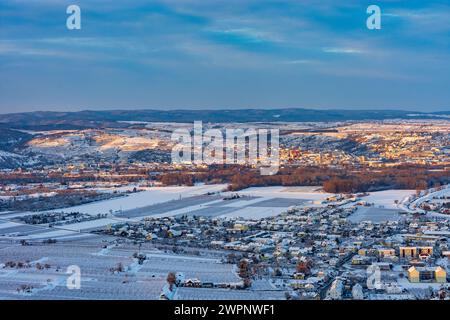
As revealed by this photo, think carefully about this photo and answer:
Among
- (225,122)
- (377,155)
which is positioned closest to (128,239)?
(377,155)

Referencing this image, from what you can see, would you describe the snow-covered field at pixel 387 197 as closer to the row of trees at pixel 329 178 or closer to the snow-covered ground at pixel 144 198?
the row of trees at pixel 329 178

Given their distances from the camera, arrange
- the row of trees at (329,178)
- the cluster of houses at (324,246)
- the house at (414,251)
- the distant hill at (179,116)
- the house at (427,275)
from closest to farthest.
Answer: the cluster of houses at (324,246) < the house at (427,275) < the house at (414,251) < the row of trees at (329,178) < the distant hill at (179,116)

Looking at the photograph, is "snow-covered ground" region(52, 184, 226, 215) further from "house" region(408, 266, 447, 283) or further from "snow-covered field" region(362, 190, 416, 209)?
"house" region(408, 266, 447, 283)

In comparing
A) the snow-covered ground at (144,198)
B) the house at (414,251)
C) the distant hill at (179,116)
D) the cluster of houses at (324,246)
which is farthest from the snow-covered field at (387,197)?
the distant hill at (179,116)

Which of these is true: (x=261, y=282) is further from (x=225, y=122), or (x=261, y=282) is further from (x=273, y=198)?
(x=225, y=122)

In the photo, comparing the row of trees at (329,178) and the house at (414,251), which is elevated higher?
the house at (414,251)

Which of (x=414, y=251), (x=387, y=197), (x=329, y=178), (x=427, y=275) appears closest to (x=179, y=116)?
(x=329, y=178)

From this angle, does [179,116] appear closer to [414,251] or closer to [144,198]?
[144,198]

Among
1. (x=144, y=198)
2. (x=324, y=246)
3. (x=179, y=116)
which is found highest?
(x=179, y=116)

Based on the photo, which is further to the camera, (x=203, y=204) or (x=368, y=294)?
(x=203, y=204)
